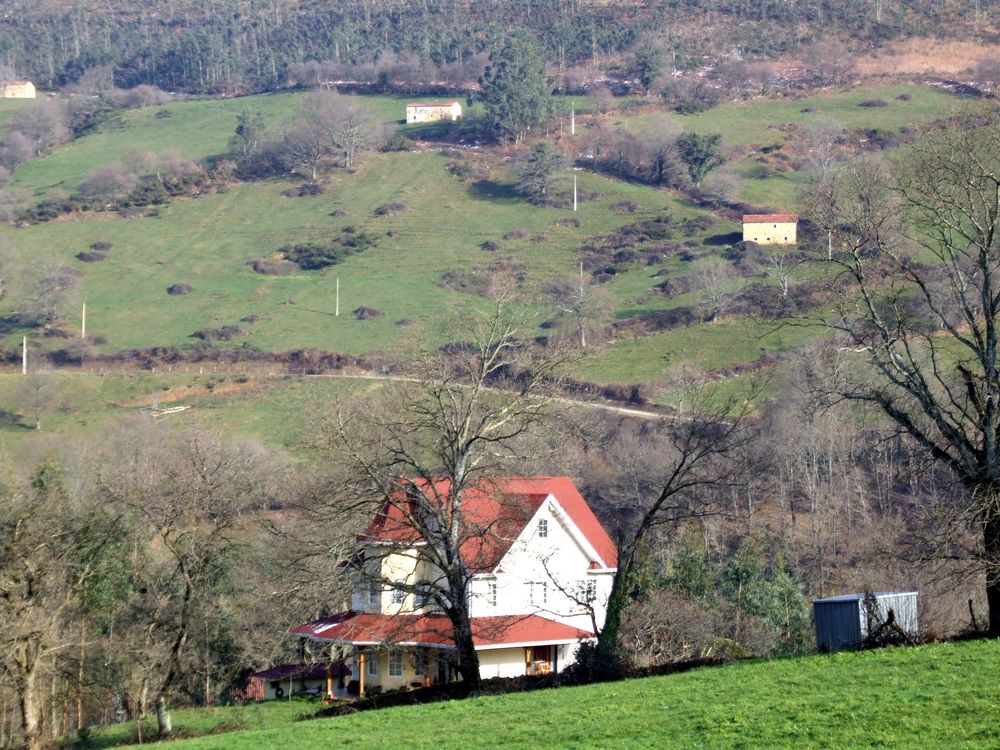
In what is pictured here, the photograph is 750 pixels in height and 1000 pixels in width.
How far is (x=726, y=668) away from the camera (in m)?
24.5

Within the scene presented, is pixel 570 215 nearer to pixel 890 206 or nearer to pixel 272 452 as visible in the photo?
pixel 272 452

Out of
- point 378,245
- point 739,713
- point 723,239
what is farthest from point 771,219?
point 739,713

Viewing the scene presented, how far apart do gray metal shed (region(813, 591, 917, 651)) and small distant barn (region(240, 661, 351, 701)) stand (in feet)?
64.9

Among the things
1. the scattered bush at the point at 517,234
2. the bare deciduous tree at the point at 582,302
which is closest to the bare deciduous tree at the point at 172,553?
the bare deciduous tree at the point at 582,302

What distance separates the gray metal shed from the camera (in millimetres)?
25094

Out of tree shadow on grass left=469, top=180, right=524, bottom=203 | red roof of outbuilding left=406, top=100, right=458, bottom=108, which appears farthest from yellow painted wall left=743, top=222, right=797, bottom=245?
red roof of outbuilding left=406, top=100, right=458, bottom=108

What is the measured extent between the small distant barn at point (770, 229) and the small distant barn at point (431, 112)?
196ft

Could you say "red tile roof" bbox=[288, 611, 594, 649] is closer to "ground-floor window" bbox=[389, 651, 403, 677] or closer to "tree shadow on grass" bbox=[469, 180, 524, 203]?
"ground-floor window" bbox=[389, 651, 403, 677]

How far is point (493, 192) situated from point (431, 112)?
31982 millimetres

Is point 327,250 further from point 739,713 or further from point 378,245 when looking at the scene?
point 739,713

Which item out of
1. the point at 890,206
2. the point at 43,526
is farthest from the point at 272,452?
the point at 890,206

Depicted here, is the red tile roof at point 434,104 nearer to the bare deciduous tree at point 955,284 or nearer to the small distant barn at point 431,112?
the small distant barn at point 431,112

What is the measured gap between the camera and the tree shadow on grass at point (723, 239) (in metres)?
129

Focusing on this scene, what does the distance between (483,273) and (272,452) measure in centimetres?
4692
